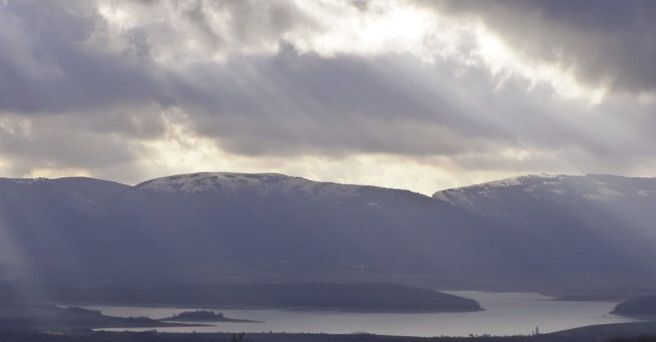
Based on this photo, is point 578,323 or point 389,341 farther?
point 578,323

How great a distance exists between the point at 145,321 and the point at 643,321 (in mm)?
51311

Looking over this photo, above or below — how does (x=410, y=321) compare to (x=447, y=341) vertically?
above

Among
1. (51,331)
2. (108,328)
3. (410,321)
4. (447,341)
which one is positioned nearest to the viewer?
(447,341)

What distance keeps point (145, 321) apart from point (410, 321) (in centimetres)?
3005

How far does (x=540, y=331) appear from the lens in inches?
6624

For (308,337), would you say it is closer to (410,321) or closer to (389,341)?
(389,341)

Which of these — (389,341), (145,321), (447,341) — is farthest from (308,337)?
(447,341)

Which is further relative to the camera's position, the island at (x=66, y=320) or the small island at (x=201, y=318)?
the small island at (x=201, y=318)

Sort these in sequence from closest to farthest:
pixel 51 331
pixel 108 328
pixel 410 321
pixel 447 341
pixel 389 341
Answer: pixel 447 341 < pixel 389 341 < pixel 51 331 < pixel 108 328 < pixel 410 321

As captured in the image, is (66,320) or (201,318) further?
(201,318)

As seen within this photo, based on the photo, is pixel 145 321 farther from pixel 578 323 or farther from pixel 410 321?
pixel 578 323

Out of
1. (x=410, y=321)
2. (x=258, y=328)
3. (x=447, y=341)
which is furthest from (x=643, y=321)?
(x=447, y=341)

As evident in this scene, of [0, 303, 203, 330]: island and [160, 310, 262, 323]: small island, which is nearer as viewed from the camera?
[0, 303, 203, 330]: island

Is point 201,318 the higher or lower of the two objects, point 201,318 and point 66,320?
the higher
